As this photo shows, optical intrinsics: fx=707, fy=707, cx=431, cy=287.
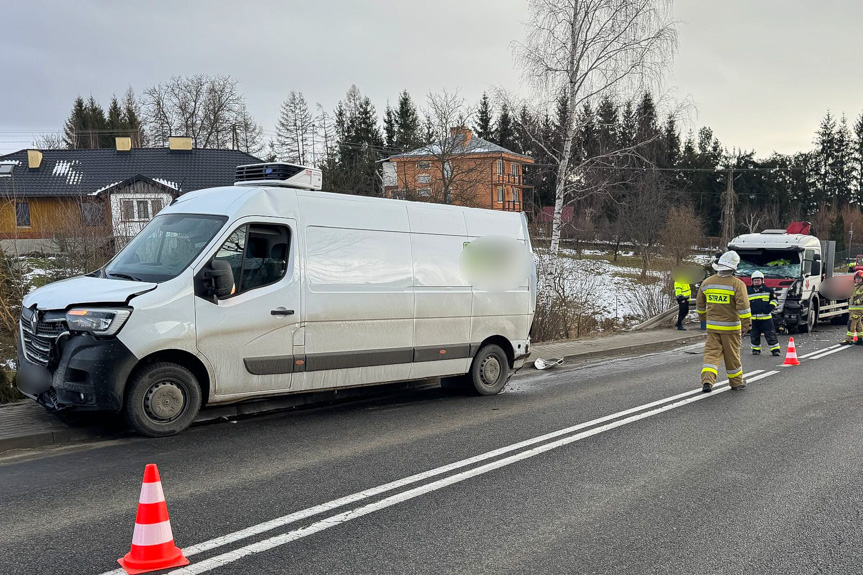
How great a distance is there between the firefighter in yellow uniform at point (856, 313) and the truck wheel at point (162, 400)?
49.9ft

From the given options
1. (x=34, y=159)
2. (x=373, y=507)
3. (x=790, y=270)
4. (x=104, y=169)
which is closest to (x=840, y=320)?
(x=790, y=270)

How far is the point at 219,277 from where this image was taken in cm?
693

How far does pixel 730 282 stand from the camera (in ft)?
34.1

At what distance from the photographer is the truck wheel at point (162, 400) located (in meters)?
6.57

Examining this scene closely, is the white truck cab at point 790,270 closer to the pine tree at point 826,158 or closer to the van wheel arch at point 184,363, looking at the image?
the van wheel arch at point 184,363

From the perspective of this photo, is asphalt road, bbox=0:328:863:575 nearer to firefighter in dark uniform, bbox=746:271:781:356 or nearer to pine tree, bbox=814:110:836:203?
firefighter in dark uniform, bbox=746:271:781:356

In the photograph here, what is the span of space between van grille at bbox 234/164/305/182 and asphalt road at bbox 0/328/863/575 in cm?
275

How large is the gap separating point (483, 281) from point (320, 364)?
280 cm

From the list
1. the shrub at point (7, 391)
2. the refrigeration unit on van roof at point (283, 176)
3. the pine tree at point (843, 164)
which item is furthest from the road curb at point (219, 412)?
the pine tree at point (843, 164)

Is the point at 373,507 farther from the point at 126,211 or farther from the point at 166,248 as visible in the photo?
the point at 126,211

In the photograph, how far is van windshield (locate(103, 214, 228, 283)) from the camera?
23.2 ft

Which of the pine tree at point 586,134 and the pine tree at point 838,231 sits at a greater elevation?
the pine tree at point 586,134

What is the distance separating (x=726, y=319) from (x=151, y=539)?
8.73 meters

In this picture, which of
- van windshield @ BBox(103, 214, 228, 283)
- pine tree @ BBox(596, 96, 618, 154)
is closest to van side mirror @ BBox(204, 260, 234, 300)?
van windshield @ BBox(103, 214, 228, 283)
